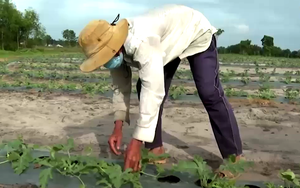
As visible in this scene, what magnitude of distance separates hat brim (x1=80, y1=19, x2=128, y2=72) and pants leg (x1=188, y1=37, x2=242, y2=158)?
683mm

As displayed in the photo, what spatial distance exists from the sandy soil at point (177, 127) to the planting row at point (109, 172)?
1.52 ft

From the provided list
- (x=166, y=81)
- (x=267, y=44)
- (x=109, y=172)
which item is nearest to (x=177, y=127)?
(x=166, y=81)

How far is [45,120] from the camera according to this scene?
14.7ft

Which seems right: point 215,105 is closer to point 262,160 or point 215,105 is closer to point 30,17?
point 262,160

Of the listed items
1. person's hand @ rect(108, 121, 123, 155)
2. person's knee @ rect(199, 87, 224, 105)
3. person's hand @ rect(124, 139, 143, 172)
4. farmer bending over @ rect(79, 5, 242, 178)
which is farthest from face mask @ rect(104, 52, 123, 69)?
person's knee @ rect(199, 87, 224, 105)

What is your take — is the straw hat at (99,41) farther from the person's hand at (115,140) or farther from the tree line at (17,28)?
the tree line at (17,28)

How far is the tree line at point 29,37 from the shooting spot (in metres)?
38.4

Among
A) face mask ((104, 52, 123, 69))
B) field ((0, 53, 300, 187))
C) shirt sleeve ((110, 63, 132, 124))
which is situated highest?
face mask ((104, 52, 123, 69))

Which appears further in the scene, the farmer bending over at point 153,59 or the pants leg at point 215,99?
the pants leg at point 215,99

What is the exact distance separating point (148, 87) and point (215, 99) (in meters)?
0.69

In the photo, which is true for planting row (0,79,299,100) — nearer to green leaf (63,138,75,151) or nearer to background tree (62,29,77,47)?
green leaf (63,138,75,151)

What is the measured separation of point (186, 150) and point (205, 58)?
0.99m

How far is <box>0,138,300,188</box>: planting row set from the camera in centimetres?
217

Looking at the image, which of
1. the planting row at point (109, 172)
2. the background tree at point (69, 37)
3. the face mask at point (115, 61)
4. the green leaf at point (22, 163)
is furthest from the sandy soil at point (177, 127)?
the background tree at point (69, 37)
